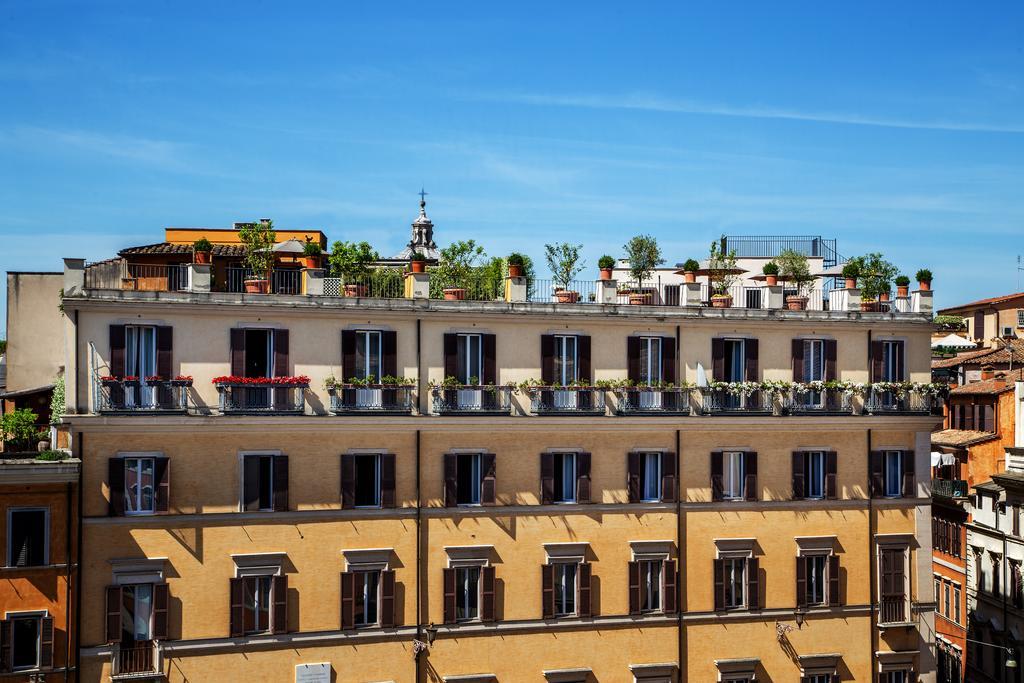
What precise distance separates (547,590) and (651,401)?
24.8 feet

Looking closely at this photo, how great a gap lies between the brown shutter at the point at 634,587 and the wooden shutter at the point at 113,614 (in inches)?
670

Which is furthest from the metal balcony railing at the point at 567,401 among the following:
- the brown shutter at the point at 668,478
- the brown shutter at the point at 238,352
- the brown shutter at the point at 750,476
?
the brown shutter at the point at 238,352

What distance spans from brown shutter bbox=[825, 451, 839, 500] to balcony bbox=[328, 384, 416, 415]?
51.9 feet

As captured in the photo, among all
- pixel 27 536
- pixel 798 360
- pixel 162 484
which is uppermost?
pixel 798 360

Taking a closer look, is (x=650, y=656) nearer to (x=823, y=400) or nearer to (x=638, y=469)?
(x=638, y=469)

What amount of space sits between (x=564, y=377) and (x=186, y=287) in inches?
518

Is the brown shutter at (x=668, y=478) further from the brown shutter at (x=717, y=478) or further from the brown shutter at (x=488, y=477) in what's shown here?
the brown shutter at (x=488, y=477)

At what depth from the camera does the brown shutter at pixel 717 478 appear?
1667 inches

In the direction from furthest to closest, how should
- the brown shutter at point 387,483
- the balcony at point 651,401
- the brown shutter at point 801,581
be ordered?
1. the brown shutter at point 801,581
2. the balcony at point 651,401
3. the brown shutter at point 387,483

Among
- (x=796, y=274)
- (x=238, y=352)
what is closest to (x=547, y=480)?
(x=238, y=352)

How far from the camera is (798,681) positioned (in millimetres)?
42719

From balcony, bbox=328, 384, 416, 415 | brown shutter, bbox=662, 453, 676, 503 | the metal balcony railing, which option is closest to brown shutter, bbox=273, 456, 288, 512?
balcony, bbox=328, 384, 416, 415

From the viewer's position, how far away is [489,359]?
40.4 metres

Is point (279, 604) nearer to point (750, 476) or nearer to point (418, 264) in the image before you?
point (418, 264)
